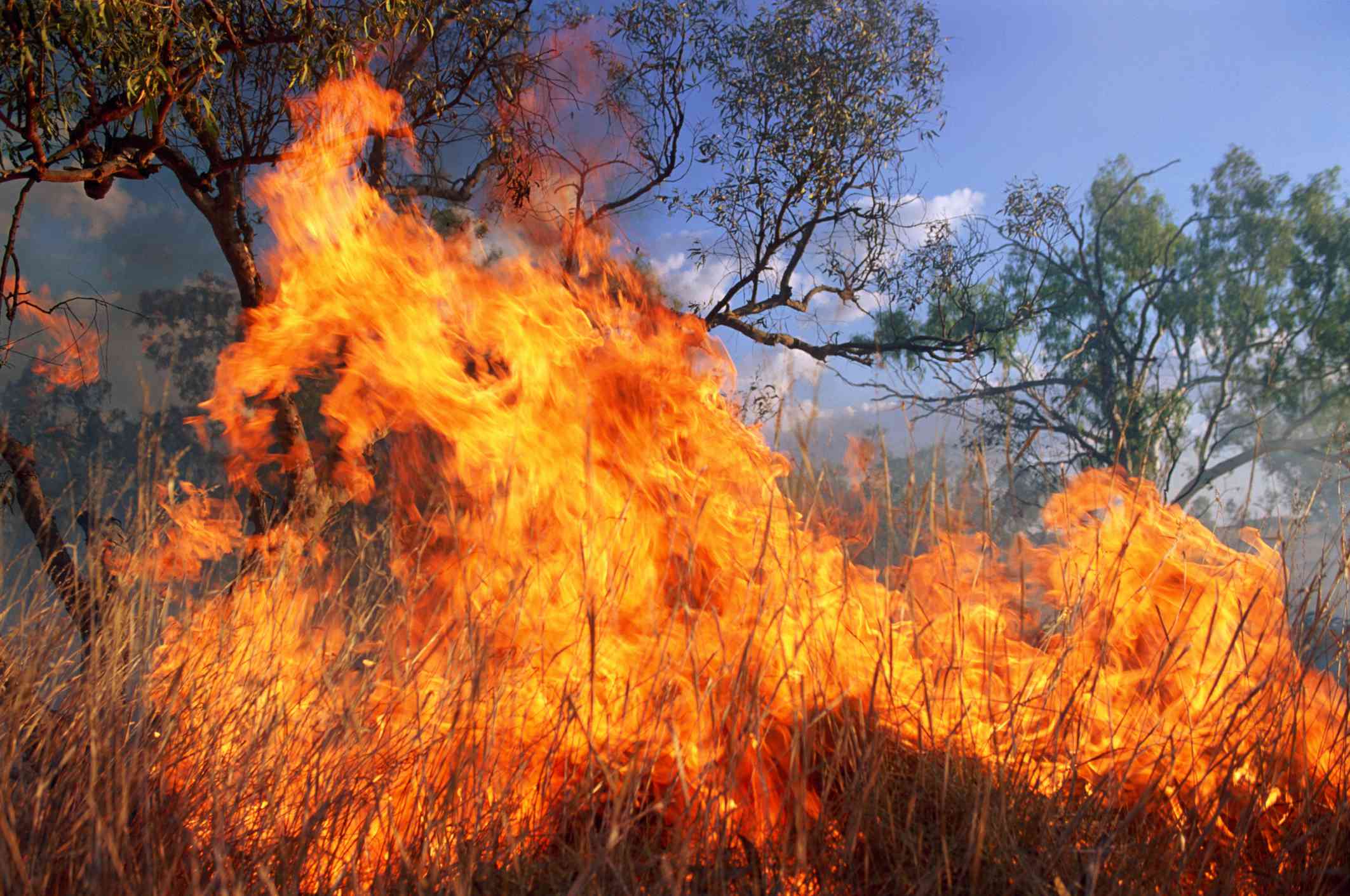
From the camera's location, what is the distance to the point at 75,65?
465 centimetres

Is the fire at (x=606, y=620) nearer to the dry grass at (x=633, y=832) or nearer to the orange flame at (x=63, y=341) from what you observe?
the dry grass at (x=633, y=832)

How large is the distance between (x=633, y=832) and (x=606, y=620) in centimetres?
73

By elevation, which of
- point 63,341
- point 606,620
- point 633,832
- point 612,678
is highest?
point 63,341

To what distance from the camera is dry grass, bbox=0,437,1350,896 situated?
2.07 m

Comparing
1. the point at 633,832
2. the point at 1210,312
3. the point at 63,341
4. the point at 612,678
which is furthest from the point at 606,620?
the point at 1210,312

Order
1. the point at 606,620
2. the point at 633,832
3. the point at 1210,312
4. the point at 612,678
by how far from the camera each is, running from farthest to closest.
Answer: the point at 1210,312 → the point at 612,678 → the point at 606,620 → the point at 633,832

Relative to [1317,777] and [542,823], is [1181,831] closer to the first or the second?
[1317,777]

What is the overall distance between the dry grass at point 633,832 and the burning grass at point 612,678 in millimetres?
22

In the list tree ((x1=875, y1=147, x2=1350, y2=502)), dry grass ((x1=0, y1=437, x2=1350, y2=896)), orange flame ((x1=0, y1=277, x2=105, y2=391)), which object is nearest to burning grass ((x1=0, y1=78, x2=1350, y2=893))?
dry grass ((x1=0, y1=437, x2=1350, y2=896))

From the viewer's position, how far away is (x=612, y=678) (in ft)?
10.6

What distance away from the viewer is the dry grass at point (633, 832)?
2.07 meters

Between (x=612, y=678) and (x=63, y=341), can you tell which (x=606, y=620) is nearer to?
(x=612, y=678)

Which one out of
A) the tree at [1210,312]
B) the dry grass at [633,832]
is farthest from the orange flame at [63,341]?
the tree at [1210,312]

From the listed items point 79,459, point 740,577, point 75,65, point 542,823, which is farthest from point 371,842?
point 79,459
